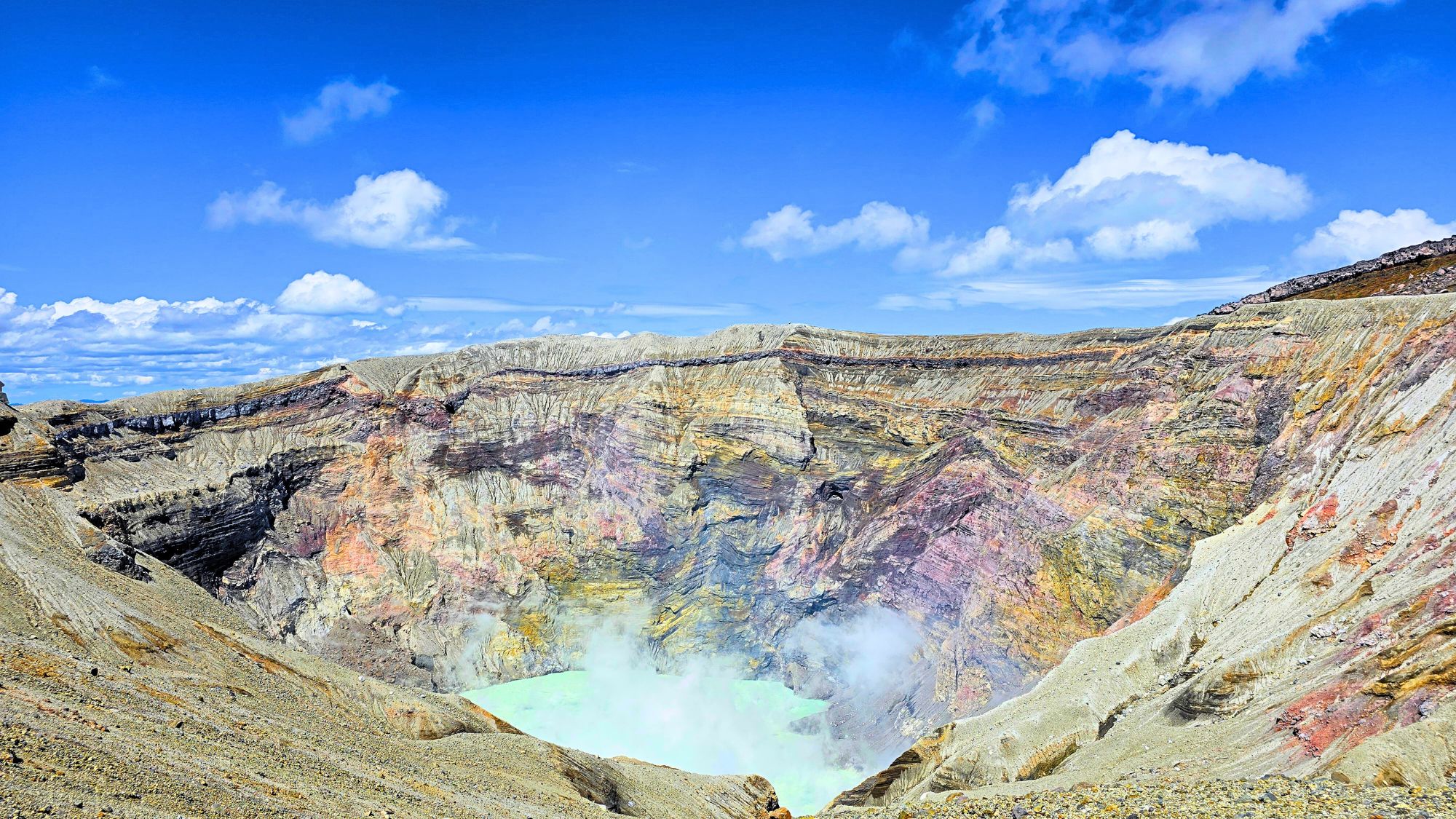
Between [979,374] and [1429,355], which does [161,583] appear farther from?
[1429,355]

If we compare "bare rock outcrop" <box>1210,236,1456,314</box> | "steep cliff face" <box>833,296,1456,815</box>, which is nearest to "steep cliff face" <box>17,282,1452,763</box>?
Answer: "steep cliff face" <box>833,296,1456,815</box>

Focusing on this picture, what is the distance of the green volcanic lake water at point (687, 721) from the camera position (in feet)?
120

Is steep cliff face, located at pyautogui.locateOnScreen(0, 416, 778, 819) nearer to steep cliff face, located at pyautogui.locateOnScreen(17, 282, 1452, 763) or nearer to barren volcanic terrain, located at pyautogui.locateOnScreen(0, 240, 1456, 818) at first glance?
barren volcanic terrain, located at pyautogui.locateOnScreen(0, 240, 1456, 818)

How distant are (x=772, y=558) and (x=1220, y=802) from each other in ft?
123

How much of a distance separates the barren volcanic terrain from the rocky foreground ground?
63.4 inches

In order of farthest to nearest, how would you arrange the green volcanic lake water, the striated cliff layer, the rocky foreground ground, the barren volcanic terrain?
the green volcanic lake water → the barren volcanic terrain → the striated cliff layer → the rocky foreground ground

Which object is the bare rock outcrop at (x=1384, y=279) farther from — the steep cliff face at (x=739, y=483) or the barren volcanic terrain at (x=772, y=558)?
the steep cliff face at (x=739, y=483)

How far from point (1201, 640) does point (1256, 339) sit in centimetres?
1887

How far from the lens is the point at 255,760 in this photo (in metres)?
16.8

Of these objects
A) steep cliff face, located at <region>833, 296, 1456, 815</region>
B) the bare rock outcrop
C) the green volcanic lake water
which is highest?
the bare rock outcrop

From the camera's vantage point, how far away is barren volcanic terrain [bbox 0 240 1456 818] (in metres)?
17.7

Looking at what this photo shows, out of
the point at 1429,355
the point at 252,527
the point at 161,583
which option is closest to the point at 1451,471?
the point at 1429,355

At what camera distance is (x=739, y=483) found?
51.4 meters

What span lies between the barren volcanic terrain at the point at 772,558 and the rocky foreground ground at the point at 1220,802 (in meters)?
1.61
